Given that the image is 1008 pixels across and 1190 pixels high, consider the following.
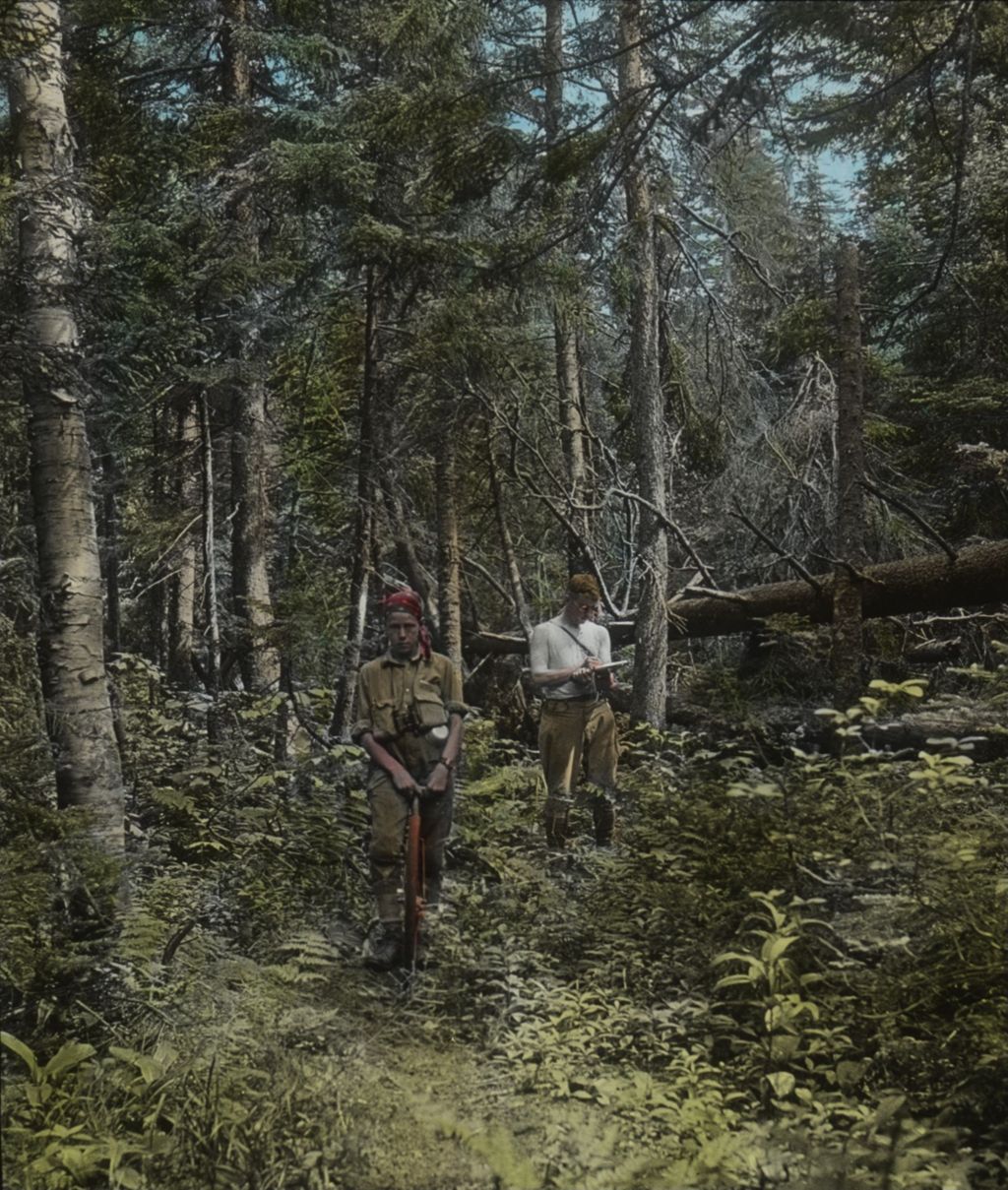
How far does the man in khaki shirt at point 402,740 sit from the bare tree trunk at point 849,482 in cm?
379

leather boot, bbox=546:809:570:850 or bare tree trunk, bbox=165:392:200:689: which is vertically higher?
bare tree trunk, bbox=165:392:200:689

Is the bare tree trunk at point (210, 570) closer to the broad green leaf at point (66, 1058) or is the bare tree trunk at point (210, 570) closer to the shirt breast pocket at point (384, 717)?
the shirt breast pocket at point (384, 717)

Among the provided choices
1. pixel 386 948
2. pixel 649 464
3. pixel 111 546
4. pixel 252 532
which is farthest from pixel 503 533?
pixel 386 948

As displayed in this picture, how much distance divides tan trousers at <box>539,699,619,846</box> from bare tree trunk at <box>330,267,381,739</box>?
3450 mm

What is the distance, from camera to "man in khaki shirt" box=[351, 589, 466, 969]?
19.7 feet

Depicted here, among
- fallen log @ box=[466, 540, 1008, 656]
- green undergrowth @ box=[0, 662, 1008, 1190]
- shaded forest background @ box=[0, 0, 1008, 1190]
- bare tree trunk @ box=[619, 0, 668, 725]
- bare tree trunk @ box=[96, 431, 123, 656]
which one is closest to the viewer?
green undergrowth @ box=[0, 662, 1008, 1190]

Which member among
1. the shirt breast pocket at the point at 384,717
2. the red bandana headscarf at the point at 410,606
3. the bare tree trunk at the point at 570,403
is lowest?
the shirt breast pocket at the point at 384,717

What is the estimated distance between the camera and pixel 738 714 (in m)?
9.99

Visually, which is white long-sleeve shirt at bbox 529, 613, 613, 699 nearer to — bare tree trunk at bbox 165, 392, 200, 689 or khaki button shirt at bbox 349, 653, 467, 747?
khaki button shirt at bbox 349, 653, 467, 747

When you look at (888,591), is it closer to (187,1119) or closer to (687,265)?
(687,265)

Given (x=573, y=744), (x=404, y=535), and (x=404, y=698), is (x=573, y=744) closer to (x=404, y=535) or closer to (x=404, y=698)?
(x=404, y=698)

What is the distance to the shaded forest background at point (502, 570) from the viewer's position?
4.24m

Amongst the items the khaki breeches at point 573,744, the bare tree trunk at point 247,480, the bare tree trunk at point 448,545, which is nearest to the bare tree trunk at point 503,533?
the bare tree trunk at point 448,545

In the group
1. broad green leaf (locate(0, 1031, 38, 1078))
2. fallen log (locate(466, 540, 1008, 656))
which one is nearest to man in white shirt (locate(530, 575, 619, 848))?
fallen log (locate(466, 540, 1008, 656))
